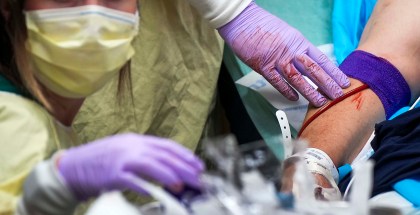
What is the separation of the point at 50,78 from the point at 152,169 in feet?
1.29

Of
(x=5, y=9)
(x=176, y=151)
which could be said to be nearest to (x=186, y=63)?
(x=5, y=9)

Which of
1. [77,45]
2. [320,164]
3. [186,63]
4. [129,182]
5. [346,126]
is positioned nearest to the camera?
[129,182]

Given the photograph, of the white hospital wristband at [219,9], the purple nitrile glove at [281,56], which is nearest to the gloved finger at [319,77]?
the purple nitrile glove at [281,56]

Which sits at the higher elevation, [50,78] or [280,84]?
[50,78]

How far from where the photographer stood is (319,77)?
149cm

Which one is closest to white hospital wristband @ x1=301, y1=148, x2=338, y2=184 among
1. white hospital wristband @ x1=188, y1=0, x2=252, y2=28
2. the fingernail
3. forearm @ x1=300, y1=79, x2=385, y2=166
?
forearm @ x1=300, y1=79, x2=385, y2=166

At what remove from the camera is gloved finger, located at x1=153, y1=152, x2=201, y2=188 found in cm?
74

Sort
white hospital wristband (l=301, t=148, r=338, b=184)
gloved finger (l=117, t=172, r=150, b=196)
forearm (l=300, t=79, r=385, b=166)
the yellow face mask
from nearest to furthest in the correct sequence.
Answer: gloved finger (l=117, t=172, r=150, b=196) → the yellow face mask → white hospital wristband (l=301, t=148, r=338, b=184) → forearm (l=300, t=79, r=385, b=166)

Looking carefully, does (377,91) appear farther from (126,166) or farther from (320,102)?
(126,166)

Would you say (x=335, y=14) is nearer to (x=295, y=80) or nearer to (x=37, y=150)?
(x=295, y=80)

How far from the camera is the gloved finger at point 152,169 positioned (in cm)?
73

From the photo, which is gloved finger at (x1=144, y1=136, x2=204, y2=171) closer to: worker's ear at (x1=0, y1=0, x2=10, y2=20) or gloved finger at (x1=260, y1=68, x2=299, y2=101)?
A: worker's ear at (x1=0, y1=0, x2=10, y2=20)

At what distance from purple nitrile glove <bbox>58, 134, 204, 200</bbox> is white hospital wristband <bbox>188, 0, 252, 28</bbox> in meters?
0.75

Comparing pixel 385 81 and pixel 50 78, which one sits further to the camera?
pixel 385 81
